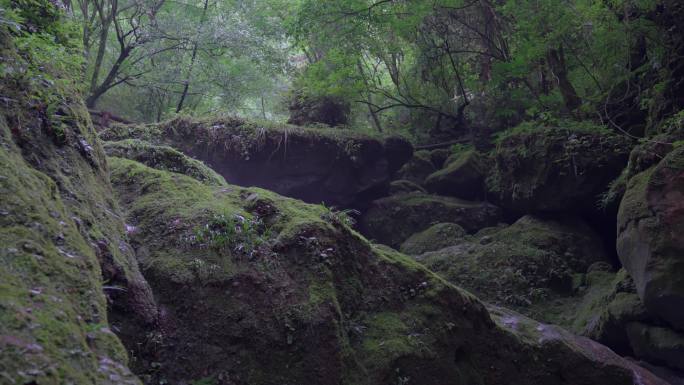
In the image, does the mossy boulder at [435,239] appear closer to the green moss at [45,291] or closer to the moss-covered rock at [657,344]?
the moss-covered rock at [657,344]

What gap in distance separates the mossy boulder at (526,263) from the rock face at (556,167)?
0.68 meters

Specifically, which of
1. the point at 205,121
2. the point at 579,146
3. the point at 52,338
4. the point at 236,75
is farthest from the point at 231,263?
the point at 236,75

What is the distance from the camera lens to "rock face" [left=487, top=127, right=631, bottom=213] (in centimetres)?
1137

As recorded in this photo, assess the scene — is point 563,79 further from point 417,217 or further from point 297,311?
point 297,311

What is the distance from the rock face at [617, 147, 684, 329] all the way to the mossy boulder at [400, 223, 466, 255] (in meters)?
4.74

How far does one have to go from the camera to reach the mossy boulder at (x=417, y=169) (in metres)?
16.3

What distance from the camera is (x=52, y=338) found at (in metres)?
2.63

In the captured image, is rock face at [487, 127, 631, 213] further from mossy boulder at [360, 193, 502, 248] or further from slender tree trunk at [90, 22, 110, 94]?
slender tree trunk at [90, 22, 110, 94]

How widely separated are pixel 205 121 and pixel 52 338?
10074mm

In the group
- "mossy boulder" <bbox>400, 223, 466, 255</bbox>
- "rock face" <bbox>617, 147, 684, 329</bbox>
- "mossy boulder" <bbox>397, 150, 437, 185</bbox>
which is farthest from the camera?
"mossy boulder" <bbox>397, 150, 437, 185</bbox>

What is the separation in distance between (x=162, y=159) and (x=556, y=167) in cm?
837

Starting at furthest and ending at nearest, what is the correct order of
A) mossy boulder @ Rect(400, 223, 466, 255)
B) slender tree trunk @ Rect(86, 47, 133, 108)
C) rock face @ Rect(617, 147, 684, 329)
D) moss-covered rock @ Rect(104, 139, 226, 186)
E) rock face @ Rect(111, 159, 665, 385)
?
1. slender tree trunk @ Rect(86, 47, 133, 108)
2. mossy boulder @ Rect(400, 223, 466, 255)
3. moss-covered rock @ Rect(104, 139, 226, 186)
4. rock face @ Rect(617, 147, 684, 329)
5. rock face @ Rect(111, 159, 665, 385)

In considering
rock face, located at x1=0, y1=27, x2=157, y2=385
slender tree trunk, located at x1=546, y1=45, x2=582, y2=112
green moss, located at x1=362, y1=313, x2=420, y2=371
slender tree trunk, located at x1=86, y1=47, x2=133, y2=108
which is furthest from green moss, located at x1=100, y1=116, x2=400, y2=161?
green moss, located at x1=362, y1=313, x2=420, y2=371

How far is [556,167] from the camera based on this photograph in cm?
1192
